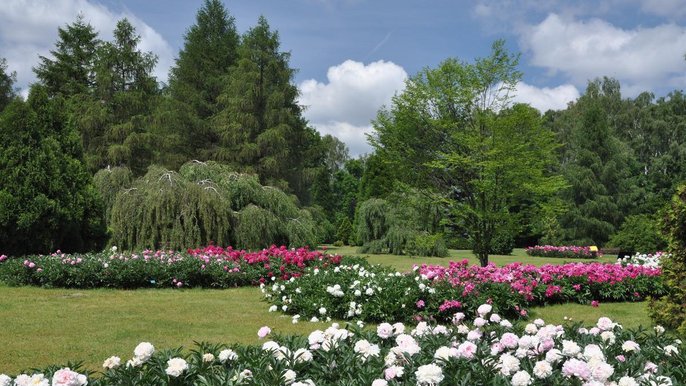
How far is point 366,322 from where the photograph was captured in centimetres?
687

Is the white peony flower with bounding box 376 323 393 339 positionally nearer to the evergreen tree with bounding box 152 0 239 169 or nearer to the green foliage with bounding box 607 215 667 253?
the green foliage with bounding box 607 215 667 253

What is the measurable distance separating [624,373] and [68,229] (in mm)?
11742

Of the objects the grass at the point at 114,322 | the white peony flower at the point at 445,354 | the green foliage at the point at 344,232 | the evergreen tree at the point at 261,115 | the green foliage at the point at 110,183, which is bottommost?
the grass at the point at 114,322

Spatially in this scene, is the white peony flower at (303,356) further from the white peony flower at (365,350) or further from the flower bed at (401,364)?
the white peony flower at (365,350)

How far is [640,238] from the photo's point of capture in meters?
20.5

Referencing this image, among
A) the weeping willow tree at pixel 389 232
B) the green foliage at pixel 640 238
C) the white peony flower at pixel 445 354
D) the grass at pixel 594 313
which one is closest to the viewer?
the white peony flower at pixel 445 354

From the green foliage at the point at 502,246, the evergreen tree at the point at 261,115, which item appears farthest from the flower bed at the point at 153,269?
the green foliage at the point at 502,246

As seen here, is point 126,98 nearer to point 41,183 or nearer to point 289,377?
point 41,183

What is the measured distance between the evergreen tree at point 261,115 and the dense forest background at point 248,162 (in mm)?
88

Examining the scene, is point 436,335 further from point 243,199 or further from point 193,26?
point 193,26

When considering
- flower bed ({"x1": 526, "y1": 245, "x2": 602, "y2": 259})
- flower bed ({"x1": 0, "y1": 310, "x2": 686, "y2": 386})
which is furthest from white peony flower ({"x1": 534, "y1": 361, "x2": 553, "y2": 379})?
flower bed ({"x1": 526, "y1": 245, "x2": 602, "y2": 259})

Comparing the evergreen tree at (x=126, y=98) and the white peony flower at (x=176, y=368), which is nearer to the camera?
the white peony flower at (x=176, y=368)

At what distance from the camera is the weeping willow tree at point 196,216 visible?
12625 millimetres

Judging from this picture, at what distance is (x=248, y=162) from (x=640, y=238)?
55.8 feet
